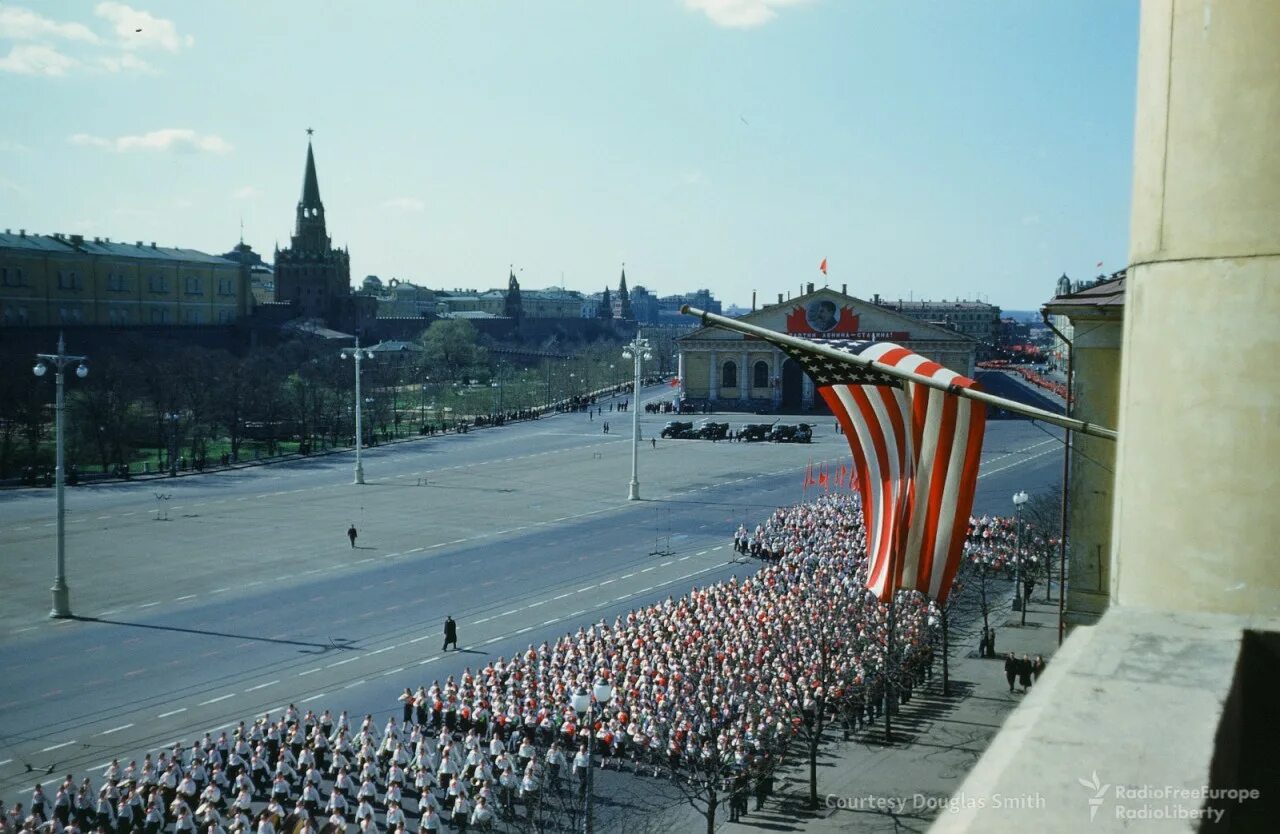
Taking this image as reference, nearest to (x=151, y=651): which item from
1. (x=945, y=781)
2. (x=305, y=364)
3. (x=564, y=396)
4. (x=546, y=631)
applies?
(x=546, y=631)

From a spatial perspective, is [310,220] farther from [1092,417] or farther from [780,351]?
[1092,417]

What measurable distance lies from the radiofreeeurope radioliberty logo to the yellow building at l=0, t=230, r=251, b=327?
310 feet

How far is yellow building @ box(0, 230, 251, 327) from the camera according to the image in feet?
286

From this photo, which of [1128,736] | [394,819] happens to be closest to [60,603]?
[394,819]

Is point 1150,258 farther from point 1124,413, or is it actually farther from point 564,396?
point 564,396

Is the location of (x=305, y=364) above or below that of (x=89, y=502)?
above

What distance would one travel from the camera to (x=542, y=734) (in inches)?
755

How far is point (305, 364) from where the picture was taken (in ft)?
317

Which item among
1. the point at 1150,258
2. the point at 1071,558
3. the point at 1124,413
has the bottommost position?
the point at 1071,558

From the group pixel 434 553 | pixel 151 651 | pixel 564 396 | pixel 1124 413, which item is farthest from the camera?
pixel 564 396

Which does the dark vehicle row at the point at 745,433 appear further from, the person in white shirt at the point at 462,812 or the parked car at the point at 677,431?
the person in white shirt at the point at 462,812

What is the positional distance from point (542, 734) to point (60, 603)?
52.2 feet

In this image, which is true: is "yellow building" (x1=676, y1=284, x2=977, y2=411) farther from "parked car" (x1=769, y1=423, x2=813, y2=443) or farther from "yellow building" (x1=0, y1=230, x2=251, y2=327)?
"yellow building" (x1=0, y1=230, x2=251, y2=327)

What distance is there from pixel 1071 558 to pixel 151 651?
761 inches
